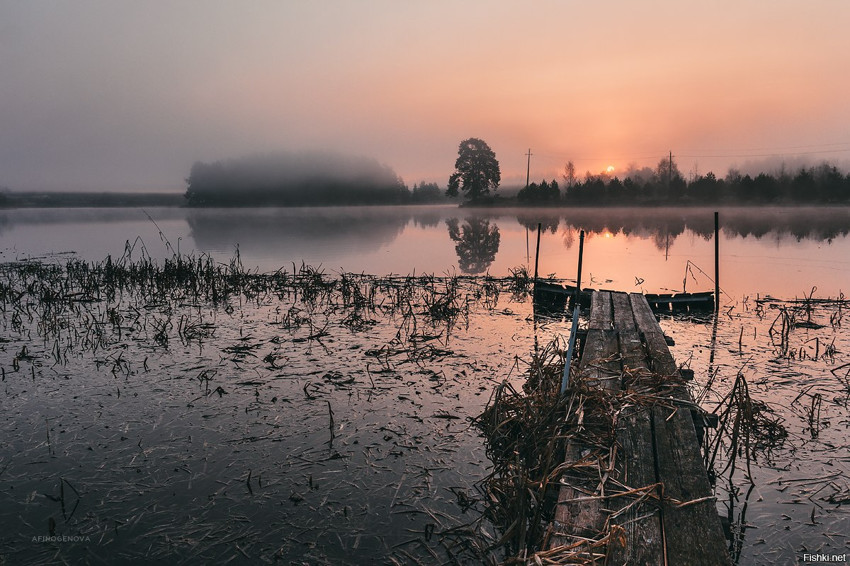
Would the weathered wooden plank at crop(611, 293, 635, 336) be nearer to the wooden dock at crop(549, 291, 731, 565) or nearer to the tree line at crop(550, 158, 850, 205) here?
the wooden dock at crop(549, 291, 731, 565)

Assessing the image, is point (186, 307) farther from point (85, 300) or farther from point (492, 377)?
point (492, 377)

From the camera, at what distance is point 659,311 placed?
15211mm

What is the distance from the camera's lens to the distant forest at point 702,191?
94.4 m

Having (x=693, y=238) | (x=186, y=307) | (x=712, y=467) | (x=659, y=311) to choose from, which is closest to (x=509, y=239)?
(x=693, y=238)

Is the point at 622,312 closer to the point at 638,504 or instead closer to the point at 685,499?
the point at 685,499

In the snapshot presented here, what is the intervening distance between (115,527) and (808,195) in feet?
397

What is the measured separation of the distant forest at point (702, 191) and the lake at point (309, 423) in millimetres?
93645

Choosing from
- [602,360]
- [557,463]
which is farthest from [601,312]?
[557,463]

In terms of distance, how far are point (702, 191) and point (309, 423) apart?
113741 mm

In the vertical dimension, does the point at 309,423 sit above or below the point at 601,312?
below

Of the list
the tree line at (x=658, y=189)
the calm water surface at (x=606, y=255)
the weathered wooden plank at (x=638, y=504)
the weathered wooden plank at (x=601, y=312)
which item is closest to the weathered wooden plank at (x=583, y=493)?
the weathered wooden plank at (x=638, y=504)

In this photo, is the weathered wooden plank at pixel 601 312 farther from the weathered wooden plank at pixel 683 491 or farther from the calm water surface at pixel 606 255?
the calm water surface at pixel 606 255

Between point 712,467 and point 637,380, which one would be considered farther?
point 637,380

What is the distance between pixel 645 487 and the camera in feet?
12.9
